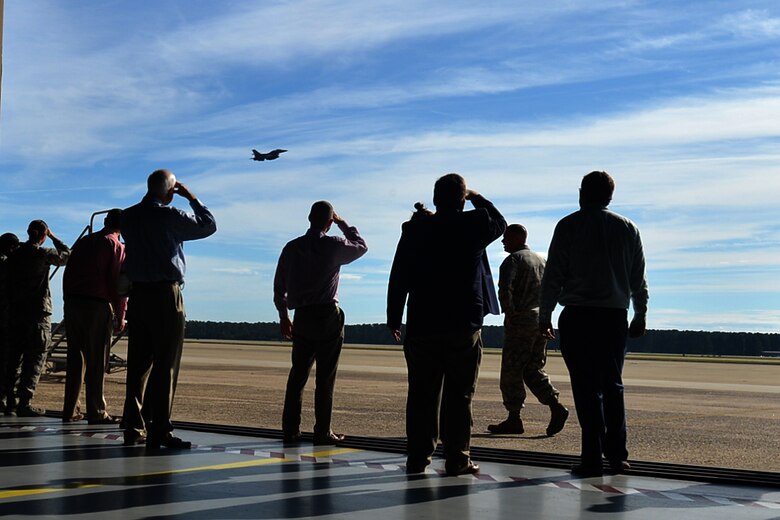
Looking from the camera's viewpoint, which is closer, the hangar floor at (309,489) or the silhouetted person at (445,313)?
the hangar floor at (309,489)

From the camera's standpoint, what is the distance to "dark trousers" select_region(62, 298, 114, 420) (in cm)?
908

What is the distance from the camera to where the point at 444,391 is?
6887mm

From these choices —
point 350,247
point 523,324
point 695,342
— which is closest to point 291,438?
point 350,247

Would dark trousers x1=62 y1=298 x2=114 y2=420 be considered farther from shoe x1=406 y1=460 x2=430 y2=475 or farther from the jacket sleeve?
shoe x1=406 y1=460 x2=430 y2=475

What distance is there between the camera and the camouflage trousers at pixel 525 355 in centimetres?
936

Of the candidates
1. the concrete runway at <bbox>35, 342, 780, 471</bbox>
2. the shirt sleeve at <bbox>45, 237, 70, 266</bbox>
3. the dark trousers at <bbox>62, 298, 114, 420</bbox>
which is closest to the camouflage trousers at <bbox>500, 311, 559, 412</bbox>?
the concrete runway at <bbox>35, 342, 780, 471</bbox>

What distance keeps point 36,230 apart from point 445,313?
5.25 meters

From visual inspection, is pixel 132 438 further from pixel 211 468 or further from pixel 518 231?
pixel 518 231

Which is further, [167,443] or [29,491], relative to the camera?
[167,443]

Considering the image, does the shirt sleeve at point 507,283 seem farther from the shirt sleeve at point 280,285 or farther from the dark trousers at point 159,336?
the dark trousers at point 159,336

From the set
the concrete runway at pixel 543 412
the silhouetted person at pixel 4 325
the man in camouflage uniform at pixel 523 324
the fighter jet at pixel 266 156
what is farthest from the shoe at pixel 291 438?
the fighter jet at pixel 266 156

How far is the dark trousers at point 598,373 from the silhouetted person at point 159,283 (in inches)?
112

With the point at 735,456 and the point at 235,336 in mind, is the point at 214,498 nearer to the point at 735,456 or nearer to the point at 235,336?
the point at 735,456

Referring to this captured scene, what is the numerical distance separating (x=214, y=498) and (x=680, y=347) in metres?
88.4
